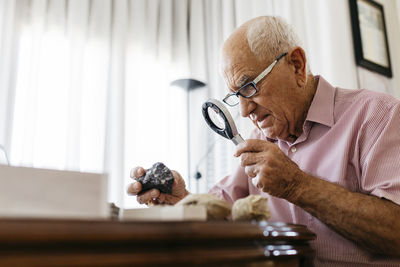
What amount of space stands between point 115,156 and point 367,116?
6.52 feet

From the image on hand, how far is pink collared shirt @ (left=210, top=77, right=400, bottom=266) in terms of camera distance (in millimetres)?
906

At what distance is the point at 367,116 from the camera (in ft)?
3.30

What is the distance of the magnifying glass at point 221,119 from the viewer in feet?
3.47

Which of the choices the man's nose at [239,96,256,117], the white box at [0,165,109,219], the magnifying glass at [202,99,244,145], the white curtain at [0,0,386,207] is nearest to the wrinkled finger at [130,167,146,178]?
the magnifying glass at [202,99,244,145]

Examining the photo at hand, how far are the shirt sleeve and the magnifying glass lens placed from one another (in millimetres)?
380

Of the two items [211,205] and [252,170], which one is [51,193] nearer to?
[211,205]

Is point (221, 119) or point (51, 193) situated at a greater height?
point (221, 119)

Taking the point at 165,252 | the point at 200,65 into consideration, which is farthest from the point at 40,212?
the point at 200,65

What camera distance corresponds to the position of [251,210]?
0.56 metres

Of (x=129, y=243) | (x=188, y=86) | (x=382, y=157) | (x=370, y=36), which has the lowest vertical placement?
(x=129, y=243)

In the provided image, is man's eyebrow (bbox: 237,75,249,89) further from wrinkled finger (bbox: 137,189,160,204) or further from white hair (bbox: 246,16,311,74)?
wrinkled finger (bbox: 137,189,160,204)

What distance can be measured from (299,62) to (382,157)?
427 millimetres

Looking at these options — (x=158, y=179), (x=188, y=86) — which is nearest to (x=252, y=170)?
(x=158, y=179)

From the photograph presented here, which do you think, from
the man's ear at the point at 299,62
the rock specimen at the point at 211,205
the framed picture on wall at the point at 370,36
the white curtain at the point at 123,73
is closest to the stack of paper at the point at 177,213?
the rock specimen at the point at 211,205
